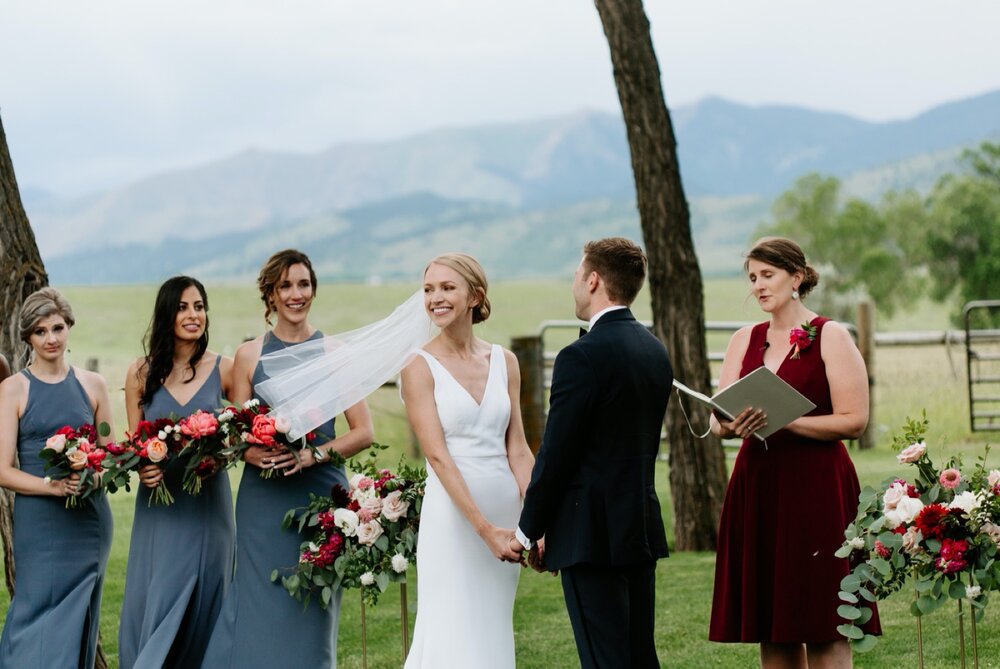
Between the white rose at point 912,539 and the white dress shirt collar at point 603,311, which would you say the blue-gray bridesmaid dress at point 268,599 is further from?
the white rose at point 912,539

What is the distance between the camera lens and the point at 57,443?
625 centimetres

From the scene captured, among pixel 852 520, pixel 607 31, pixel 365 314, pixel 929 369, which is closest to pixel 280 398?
pixel 852 520

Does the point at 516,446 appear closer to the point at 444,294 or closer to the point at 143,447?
the point at 444,294

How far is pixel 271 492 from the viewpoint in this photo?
648 cm

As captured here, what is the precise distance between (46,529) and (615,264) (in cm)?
A: 352

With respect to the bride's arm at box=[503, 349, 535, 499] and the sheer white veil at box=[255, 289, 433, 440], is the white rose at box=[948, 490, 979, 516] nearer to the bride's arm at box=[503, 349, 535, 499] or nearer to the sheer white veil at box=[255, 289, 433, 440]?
the bride's arm at box=[503, 349, 535, 499]

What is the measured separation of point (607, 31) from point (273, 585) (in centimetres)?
637

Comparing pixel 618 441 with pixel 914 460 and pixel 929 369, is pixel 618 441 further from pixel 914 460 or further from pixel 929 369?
pixel 929 369

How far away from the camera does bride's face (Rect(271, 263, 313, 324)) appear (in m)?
6.43

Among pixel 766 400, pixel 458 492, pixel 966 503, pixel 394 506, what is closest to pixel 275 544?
pixel 394 506

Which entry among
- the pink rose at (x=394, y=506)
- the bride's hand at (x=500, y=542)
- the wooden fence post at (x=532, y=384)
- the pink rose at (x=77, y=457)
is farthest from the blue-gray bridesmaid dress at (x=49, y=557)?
the wooden fence post at (x=532, y=384)

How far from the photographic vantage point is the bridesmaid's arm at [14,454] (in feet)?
21.2

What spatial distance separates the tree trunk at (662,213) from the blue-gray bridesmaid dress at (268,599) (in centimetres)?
529

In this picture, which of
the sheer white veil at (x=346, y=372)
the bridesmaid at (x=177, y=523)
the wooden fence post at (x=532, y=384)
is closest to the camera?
the sheer white veil at (x=346, y=372)
